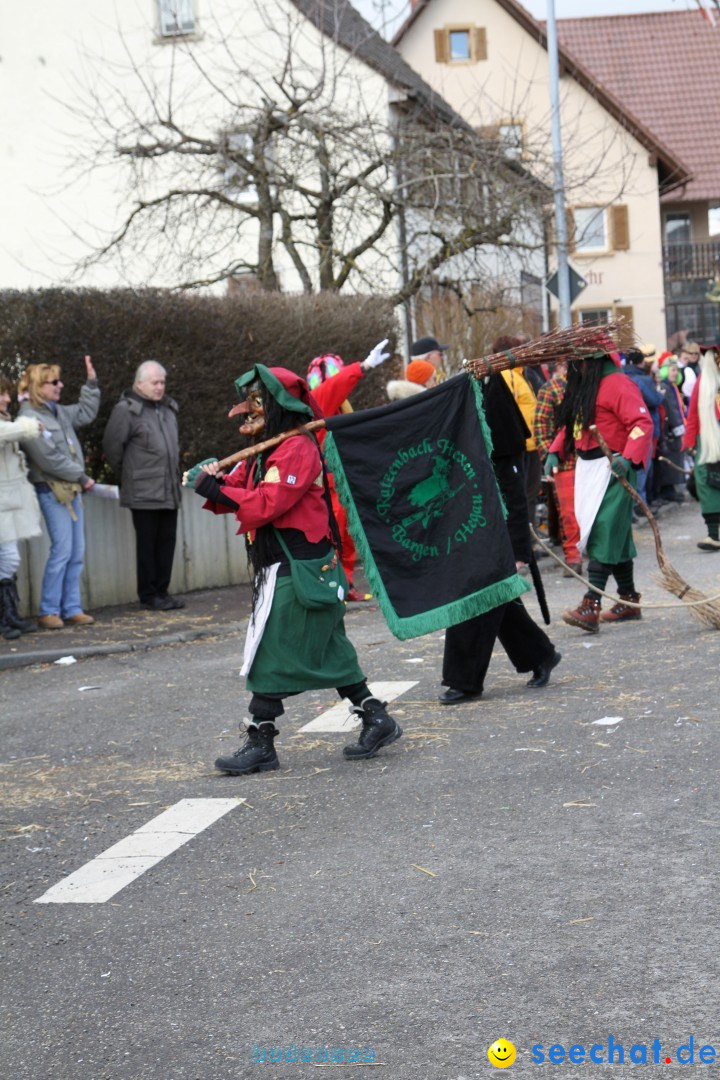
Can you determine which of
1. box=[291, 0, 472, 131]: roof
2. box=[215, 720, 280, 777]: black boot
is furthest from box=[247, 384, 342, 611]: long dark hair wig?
box=[291, 0, 472, 131]: roof

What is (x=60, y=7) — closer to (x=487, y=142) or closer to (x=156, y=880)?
(x=487, y=142)

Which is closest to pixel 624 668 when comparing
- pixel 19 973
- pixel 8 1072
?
pixel 19 973

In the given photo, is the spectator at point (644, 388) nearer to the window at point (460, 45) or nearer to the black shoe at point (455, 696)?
the black shoe at point (455, 696)

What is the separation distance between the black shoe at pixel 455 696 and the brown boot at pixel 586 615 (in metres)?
1.99

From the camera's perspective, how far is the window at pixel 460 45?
45.3m

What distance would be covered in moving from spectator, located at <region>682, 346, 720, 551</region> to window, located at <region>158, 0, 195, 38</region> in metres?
18.9

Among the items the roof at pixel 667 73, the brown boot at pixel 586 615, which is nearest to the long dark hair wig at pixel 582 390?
the brown boot at pixel 586 615

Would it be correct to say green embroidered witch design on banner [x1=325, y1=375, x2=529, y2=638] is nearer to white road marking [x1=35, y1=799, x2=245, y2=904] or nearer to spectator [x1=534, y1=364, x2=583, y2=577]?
white road marking [x1=35, y1=799, x2=245, y2=904]

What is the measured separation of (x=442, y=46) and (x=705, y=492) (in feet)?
111

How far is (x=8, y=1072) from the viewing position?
4.05 meters

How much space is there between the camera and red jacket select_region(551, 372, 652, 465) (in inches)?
404

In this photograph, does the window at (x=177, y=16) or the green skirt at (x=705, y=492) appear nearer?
the green skirt at (x=705, y=492)

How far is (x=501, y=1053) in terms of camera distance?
382cm

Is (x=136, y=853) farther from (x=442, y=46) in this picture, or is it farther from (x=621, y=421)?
(x=442, y=46)
